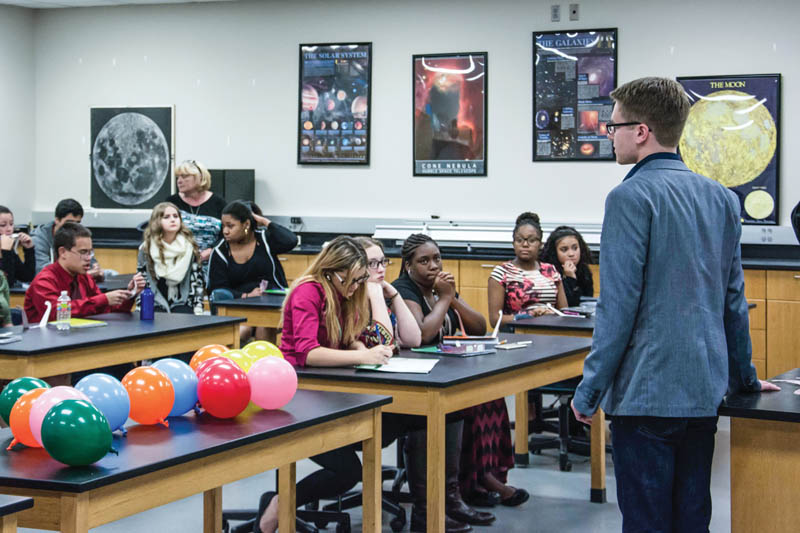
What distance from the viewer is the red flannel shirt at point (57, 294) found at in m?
4.82

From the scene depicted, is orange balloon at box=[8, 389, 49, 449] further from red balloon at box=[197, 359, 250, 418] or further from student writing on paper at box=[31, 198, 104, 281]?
student writing on paper at box=[31, 198, 104, 281]

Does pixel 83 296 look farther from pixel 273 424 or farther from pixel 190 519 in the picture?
pixel 273 424

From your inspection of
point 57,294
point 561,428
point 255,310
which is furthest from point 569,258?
point 57,294

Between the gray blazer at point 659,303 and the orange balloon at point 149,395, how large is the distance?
100cm

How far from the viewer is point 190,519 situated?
3924 millimetres

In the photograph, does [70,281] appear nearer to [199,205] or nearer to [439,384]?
[199,205]

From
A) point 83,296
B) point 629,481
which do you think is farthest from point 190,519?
point 629,481

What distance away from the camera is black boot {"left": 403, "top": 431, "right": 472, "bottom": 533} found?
3.75 m

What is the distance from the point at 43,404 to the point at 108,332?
236 centimetres

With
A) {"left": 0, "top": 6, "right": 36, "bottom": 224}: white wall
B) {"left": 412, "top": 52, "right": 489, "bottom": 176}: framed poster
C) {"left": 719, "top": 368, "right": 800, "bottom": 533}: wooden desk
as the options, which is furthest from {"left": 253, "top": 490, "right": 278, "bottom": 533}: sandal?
{"left": 0, "top": 6, "right": 36, "bottom": 224}: white wall

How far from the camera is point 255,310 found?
570 centimetres

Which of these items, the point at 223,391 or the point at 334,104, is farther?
the point at 334,104

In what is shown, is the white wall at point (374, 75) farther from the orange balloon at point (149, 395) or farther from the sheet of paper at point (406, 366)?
the orange balloon at point (149, 395)

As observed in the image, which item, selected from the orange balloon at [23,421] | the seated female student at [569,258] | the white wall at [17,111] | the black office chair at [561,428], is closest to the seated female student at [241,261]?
the seated female student at [569,258]
